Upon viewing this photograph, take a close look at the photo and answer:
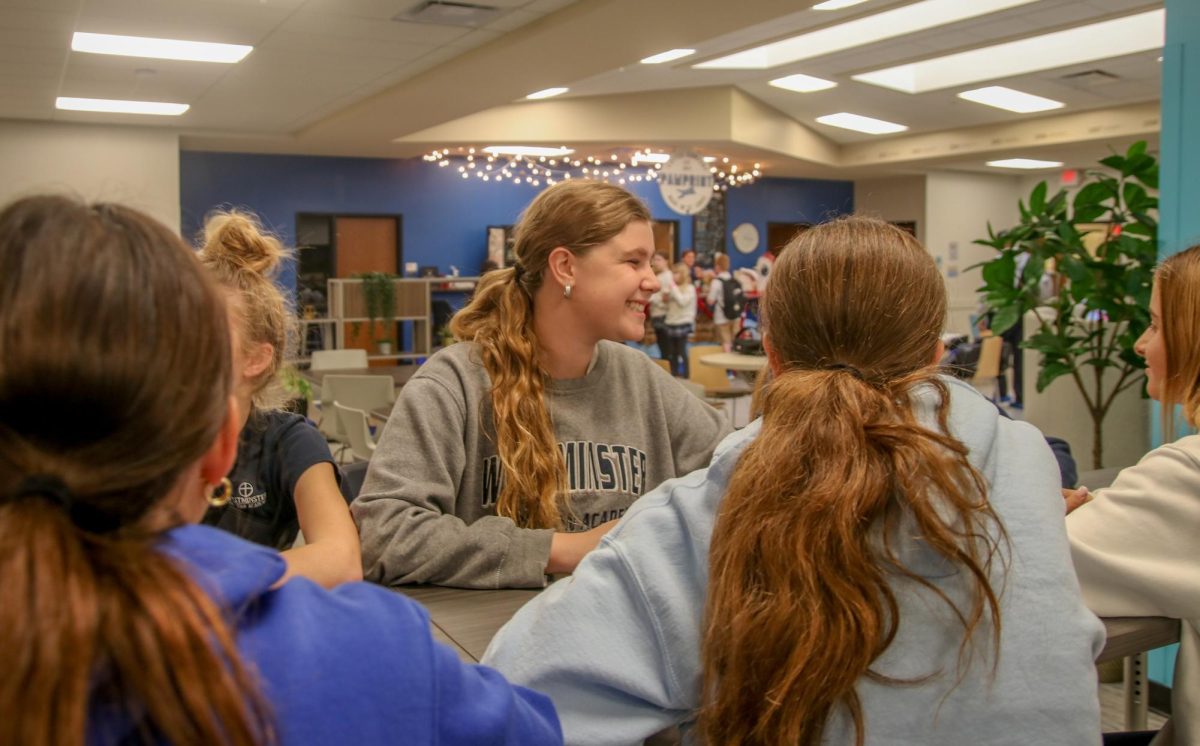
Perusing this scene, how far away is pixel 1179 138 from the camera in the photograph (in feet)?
11.2

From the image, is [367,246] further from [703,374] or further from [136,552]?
[136,552]

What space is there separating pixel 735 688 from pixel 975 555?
27cm

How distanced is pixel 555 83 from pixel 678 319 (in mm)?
4795

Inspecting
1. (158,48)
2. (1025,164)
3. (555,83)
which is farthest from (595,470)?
(1025,164)

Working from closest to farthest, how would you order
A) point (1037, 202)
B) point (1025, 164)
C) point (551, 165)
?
point (1037, 202) → point (551, 165) → point (1025, 164)

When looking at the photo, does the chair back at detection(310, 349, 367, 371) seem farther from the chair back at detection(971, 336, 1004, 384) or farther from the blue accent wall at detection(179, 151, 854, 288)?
the chair back at detection(971, 336, 1004, 384)

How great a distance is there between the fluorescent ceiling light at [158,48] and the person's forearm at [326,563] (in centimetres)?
637

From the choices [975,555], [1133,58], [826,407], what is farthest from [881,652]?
[1133,58]

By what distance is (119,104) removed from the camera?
972 centimetres

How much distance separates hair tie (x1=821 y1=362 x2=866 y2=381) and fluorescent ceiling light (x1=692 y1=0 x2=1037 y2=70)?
7.42 meters

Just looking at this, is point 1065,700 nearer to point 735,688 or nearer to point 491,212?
point 735,688

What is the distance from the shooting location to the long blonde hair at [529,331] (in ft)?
6.04

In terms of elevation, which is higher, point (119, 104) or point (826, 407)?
point (119, 104)

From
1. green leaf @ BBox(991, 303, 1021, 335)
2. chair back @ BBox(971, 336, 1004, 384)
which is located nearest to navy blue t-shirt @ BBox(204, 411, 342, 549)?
green leaf @ BBox(991, 303, 1021, 335)
